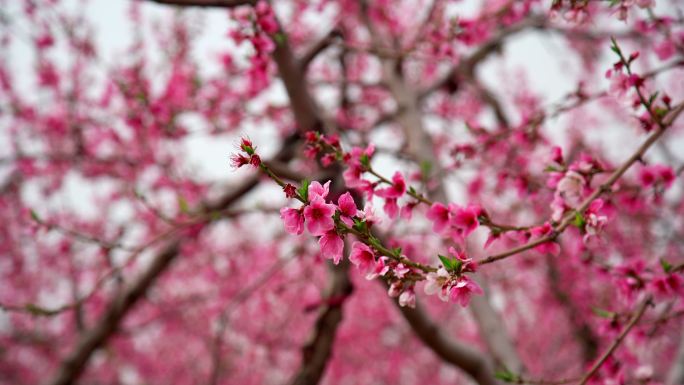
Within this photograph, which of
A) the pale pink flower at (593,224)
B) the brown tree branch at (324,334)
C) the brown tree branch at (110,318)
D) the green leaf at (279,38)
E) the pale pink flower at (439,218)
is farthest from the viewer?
the brown tree branch at (110,318)

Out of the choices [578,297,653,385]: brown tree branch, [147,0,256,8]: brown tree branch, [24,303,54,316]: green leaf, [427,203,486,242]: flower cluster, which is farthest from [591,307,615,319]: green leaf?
[24,303,54,316]: green leaf

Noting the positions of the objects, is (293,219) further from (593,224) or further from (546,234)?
(593,224)

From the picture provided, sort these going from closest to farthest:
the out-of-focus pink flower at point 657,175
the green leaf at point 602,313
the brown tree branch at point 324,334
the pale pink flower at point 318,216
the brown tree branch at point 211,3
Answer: the pale pink flower at point 318,216 < the green leaf at point 602,313 < the out-of-focus pink flower at point 657,175 < the brown tree branch at point 211,3 < the brown tree branch at point 324,334

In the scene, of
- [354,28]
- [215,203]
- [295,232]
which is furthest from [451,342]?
[354,28]

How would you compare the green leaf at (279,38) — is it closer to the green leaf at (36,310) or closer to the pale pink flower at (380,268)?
the pale pink flower at (380,268)

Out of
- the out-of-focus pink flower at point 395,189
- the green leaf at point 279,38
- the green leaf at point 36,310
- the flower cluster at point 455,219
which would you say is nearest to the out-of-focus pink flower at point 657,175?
the flower cluster at point 455,219

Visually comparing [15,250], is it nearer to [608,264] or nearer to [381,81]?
[381,81]

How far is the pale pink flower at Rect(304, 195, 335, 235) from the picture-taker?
3.29ft

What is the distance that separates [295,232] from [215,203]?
2609mm

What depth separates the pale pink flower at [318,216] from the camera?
1.00 m

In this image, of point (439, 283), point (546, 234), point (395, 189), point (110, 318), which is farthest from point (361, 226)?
point (110, 318)

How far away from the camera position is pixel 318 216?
3.38ft

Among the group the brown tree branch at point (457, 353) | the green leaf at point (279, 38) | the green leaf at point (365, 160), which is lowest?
the brown tree branch at point (457, 353)

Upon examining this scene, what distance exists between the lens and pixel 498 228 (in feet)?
4.50
